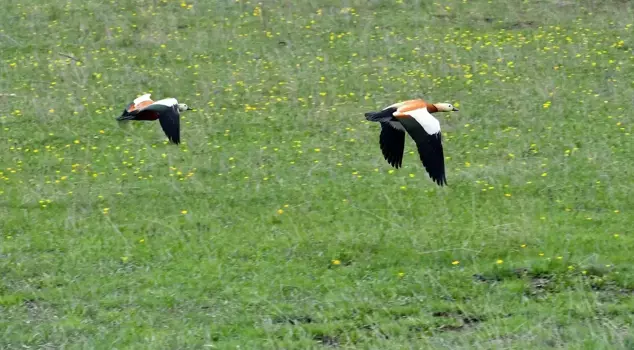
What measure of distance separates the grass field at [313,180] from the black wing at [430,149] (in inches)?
28.1

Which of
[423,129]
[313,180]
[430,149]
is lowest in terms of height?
[313,180]

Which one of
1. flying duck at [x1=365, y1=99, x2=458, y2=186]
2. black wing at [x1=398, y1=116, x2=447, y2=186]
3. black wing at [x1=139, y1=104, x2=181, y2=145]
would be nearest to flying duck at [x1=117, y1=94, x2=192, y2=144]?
black wing at [x1=139, y1=104, x2=181, y2=145]

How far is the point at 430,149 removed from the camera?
8.37m

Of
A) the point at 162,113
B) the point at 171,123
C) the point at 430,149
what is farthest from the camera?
the point at 162,113

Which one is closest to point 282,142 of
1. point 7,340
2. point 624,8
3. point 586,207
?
point 586,207

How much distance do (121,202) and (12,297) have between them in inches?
96.2

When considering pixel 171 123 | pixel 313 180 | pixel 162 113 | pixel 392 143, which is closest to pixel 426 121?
pixel 392 143

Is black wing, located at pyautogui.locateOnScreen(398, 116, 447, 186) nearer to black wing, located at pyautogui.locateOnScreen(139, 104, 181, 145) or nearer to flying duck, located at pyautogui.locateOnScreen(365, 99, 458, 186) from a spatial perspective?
flying duck, located at pyautogui.locateOnScreen(365, 99, 458, 186)

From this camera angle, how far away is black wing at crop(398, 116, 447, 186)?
8.37 metres

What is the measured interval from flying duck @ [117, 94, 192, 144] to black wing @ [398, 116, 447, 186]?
6.55ft

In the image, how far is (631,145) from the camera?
463 inches

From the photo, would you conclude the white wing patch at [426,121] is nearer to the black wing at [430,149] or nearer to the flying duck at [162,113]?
the black wing at [430,149]

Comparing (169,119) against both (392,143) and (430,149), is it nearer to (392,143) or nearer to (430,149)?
(392,143)

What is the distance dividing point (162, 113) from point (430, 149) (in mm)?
2406
